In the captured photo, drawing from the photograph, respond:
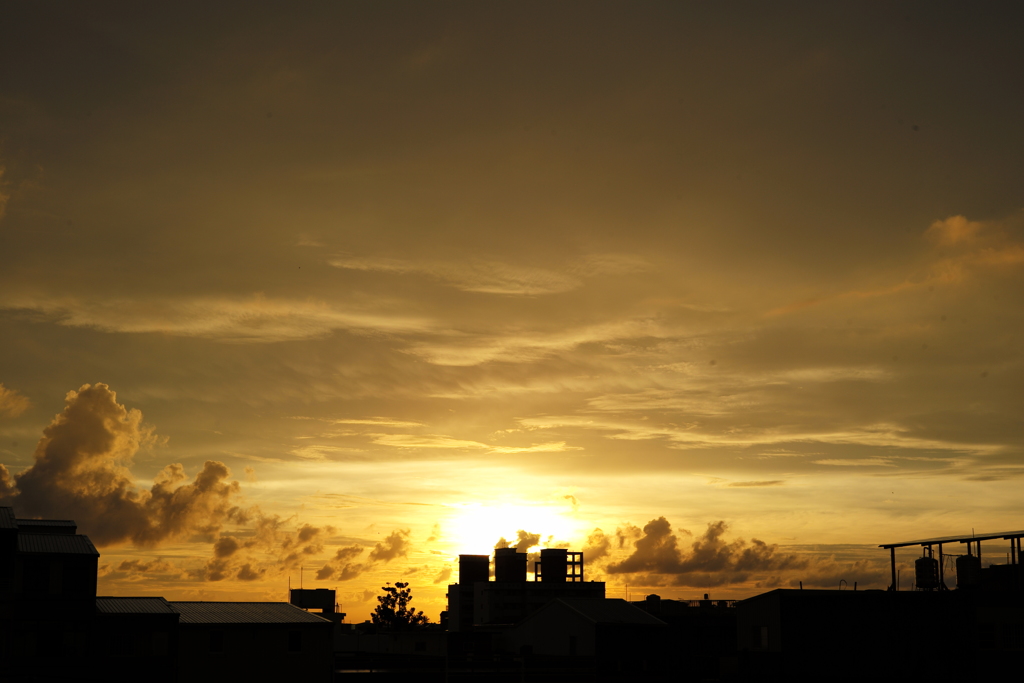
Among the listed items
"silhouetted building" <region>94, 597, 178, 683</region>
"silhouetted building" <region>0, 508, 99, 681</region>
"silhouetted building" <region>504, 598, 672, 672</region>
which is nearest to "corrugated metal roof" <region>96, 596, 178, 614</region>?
"silhouetted building" <region>94, 597, 178, 683</region>

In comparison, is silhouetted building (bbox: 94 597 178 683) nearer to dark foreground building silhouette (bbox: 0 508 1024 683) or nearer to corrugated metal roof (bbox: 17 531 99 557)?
dark foreground building silhouette (bbox: 0 508 1024 683)

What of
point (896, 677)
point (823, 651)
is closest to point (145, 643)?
point (823, 651)

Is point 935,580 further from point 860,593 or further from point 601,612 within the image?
point 601,612

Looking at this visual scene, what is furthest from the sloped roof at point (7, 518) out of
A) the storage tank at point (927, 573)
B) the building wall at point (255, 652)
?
the storage tank at point (927, 573)

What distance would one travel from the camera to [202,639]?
6512 cm

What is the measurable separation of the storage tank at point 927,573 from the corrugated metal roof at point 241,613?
43.7m

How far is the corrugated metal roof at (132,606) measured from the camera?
199 feet

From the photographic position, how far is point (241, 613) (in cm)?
7019

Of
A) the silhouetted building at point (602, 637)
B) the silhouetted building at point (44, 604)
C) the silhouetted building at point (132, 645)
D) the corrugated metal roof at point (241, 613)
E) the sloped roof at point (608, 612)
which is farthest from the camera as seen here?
the sloped roof at point (608, 612)

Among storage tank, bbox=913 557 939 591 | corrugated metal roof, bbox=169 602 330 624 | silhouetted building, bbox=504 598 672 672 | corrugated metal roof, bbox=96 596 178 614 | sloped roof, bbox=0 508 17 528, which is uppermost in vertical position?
sloped roof, bbox=0 508 17 528

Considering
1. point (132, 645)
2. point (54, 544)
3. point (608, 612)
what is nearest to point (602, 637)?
point (608, 612)

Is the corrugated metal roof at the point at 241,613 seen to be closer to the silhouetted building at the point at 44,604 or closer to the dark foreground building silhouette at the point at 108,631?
the dark foreground building silhouette at the point at 108,631

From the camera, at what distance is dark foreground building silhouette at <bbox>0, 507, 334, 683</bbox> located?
2173 inches

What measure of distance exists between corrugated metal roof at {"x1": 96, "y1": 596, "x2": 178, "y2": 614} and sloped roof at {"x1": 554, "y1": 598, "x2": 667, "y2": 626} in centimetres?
4226
